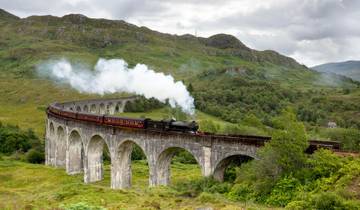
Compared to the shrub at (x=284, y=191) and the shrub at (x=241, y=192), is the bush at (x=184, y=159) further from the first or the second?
the shrub at (x=284, y=191)

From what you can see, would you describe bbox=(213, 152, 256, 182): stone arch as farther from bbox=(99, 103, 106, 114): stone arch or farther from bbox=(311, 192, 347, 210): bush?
bbox=(99, 103, 106, 114): stone arch

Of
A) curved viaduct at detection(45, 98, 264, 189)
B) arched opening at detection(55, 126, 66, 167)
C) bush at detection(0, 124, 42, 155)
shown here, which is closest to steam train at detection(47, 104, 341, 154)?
curved viaduct at detection(45, 98, 264, 189)

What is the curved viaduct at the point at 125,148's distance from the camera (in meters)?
38.9

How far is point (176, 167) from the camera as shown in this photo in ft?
230

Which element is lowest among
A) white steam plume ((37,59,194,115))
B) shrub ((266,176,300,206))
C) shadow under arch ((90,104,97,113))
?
shrub ((266,176,300,206))

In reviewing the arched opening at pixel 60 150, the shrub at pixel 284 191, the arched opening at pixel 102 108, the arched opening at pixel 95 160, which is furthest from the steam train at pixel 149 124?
the arched opening at pixel 102 108

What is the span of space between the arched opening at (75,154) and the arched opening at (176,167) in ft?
47.8

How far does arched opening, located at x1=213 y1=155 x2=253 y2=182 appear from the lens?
39312mm

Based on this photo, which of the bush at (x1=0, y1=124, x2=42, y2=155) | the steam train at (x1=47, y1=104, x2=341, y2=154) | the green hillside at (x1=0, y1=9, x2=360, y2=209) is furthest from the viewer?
the bush at (x1=0, y1=124, x2=42, y2=155)

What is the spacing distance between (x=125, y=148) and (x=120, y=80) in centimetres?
7862

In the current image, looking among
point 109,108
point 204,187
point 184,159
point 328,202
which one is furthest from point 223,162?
point 109,108

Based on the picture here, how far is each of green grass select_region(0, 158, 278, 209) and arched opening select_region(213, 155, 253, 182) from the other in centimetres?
466

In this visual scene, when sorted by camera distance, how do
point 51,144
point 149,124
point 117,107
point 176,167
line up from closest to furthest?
1. point 149,124
2. point 176,167
3. point 51,144
4. point 117,107

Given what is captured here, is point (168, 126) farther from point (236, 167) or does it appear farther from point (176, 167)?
point (176, 167)
